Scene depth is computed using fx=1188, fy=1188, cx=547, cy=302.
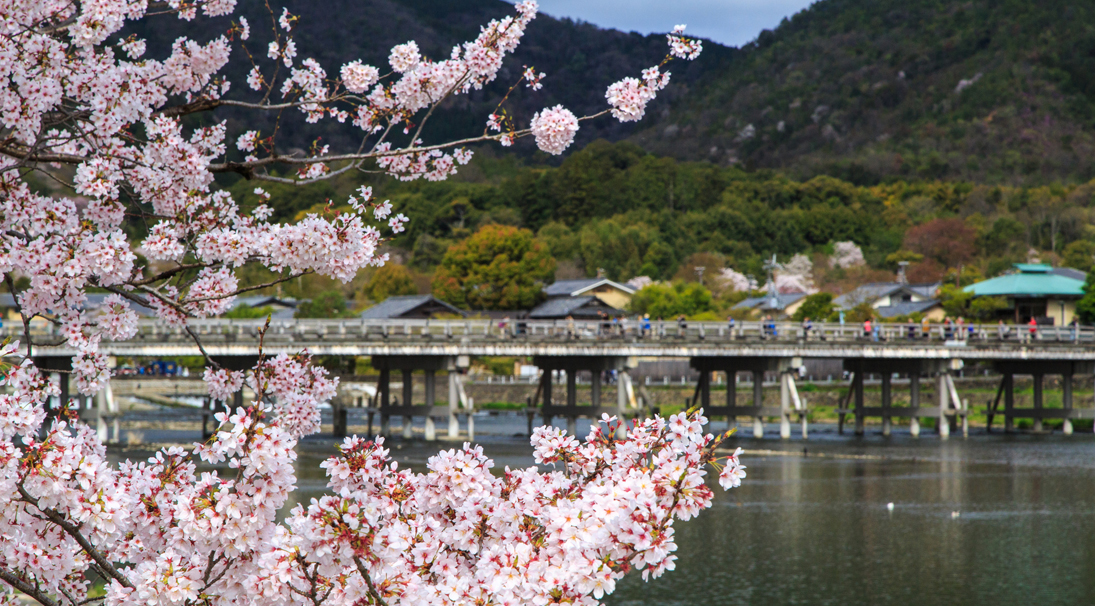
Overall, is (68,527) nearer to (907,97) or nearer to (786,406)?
(786,406)

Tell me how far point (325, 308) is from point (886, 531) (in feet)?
139

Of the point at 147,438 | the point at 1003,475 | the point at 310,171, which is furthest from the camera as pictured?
the point at 147,438

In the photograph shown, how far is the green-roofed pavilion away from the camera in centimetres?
5377

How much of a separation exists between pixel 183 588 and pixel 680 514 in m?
1.80

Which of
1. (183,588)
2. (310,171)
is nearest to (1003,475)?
(310,171)

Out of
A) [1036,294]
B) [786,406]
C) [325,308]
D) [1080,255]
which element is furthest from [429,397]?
[1080,255]

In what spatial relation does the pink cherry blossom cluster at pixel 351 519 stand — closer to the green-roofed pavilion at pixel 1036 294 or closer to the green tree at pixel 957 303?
the green-roofed pavilion at pixel 1036 294

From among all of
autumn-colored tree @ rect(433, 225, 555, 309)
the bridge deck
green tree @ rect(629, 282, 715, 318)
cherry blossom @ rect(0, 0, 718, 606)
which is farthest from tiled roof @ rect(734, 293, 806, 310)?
cherry blossom @ rect(0, 0, 718, 606)

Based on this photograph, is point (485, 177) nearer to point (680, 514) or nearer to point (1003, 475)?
point (1003, 475)

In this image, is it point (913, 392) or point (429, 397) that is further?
point (913, 392)

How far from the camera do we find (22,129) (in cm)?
554

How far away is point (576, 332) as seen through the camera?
39719 mm

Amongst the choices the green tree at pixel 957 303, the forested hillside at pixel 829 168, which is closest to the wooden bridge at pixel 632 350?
the forested hillside at pixel 829 168

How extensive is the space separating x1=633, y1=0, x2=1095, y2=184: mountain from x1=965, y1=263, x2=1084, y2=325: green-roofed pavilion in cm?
6567
